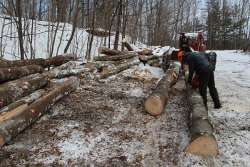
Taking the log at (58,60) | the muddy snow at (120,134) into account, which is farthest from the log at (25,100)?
the log at (58,60)

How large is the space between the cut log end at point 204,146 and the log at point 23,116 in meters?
2.67

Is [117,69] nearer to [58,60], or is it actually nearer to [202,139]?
[58,60]

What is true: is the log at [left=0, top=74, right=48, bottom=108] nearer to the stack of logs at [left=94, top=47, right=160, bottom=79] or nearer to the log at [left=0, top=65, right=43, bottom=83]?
the log at [left=0, top=65, right=43, bottom=83]

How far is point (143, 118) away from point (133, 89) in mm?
2081

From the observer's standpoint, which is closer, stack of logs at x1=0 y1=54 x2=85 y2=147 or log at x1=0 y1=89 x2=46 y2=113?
stack of logs at x1=0 y1=54 x2=85 y2=147

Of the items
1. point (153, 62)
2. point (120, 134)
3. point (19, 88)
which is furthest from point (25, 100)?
point (153, 62)

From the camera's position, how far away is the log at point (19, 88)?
611 cm

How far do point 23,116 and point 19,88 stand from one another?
5.04ft

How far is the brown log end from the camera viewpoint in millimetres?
6203

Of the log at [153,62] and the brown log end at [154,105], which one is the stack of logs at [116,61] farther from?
the brown log end at [154,105]

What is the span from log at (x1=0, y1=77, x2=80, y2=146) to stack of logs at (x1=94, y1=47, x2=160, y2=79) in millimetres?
2952

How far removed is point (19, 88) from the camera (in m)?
6.61

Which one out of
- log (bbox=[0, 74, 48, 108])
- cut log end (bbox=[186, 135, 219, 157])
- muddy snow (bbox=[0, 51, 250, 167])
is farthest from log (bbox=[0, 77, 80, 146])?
cut log end (bbox=[186, 135, 219, 157])

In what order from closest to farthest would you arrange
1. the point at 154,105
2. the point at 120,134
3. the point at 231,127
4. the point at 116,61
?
the point at 120,134, the point at 231,127, the point at 154,105, the point at 116,61
